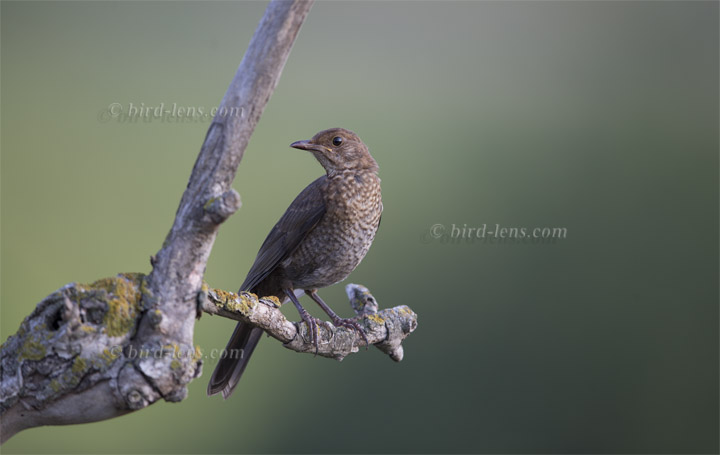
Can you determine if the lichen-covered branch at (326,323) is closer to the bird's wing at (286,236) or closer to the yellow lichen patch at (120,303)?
the yellow lichen patch at (120,303)

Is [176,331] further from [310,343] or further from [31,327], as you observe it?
[310,343]

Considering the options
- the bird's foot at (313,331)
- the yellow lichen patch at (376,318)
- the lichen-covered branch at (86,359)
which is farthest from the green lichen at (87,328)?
the yellow lichen patch at (376,318)

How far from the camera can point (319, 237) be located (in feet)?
13.4

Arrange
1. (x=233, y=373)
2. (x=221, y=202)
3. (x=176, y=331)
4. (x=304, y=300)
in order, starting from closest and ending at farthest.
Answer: (x=221, y=202) → (x=176, y=331) → (x=233, y=373) → (x=304, y=300)

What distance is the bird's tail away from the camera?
397 centimetres

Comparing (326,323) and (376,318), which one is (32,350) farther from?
(376,318)

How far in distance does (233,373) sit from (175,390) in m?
1.58

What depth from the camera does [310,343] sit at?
356 cm

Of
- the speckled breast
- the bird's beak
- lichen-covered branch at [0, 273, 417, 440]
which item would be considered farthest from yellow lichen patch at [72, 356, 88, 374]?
the bird's beak

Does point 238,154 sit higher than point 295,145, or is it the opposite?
point 295,145

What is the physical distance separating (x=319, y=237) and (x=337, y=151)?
0.59 meters

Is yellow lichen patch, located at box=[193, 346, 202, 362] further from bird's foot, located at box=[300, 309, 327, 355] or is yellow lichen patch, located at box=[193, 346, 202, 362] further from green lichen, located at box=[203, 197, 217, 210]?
bird's foot, located at box=[300, 309, 327, 355]

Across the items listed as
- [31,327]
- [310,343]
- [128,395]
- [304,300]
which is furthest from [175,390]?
[304,300]

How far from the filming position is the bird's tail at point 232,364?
3.97m
